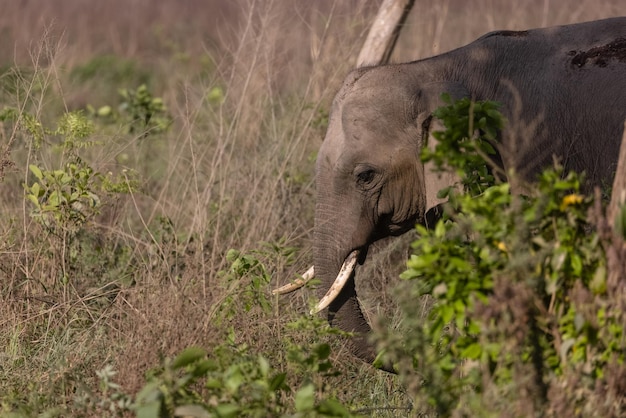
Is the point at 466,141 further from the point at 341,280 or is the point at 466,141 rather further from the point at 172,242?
the point at 172,242

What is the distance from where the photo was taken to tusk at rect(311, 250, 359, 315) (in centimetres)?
589

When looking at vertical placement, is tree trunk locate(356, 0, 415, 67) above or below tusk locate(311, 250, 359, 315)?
above

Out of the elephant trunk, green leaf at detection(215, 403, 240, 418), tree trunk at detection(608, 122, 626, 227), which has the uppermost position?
→ tree trunk at detection(608, 122, 626, 227)

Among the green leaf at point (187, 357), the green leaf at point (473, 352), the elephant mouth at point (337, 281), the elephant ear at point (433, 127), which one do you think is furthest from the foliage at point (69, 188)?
the green leaf at point (473, 352)

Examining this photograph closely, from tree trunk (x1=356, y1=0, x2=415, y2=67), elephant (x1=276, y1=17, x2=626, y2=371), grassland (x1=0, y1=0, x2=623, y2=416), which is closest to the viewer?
grassland (x1=0, y1=0, x2=623, y2=416)

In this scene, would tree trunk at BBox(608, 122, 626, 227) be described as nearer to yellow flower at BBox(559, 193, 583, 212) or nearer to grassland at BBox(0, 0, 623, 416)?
yellow flower at BBox(559, 193, 583, 212)

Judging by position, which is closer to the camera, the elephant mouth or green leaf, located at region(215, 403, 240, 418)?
green leaf, located at region(215, 403, 240, 418)

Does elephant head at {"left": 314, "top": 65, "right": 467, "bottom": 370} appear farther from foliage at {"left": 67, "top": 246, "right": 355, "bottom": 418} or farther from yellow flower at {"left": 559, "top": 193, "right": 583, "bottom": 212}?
yellow flower at {"left": 559, "top": 193, "right": 583, "bottom": 212}

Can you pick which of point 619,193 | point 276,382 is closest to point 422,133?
point 619,193

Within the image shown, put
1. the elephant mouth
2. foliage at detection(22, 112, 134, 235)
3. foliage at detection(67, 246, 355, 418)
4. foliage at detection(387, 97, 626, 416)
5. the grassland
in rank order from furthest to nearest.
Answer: foliage at detection(22, 112, 134, 235)
the elephant mouth
the grassland
foliage at detection(67, 246, 355, 418)
foliage at detection(387, 97, 626, 416)

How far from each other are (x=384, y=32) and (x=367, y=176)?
8.63 feet

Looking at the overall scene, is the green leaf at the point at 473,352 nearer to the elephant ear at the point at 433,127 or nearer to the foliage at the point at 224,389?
the foliage at the point at 224,389

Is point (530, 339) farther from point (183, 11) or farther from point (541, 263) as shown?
point (183, 11)

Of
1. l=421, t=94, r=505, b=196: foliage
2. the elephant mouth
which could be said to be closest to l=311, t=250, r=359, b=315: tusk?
the elephant mouth
